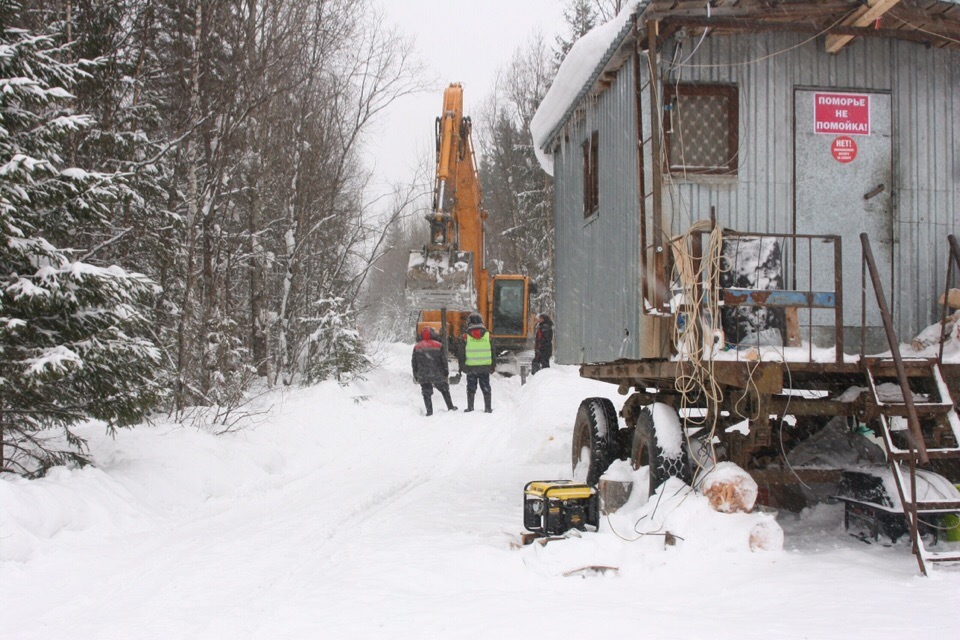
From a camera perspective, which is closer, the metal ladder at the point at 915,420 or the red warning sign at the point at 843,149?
the metal ladder at the point at 915,420

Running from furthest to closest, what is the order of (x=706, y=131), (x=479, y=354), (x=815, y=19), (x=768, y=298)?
1. (x=479, y=354)
2. (x=706, y=131)
3. (x=815, y=19)
4. (x=768, y=298)

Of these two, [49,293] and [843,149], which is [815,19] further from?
[49,293]

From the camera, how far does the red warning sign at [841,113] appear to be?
6812 mm

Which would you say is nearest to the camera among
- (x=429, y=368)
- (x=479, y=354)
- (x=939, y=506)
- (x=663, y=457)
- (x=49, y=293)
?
(x=939, y=506)

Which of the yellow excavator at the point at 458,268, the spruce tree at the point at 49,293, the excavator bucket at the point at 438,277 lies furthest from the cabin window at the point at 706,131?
the excavator bucket at the point at 438,277

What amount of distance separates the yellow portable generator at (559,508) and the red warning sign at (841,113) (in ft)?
12.6

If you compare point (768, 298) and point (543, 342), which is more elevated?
point (768, 298)

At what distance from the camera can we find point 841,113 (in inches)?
268

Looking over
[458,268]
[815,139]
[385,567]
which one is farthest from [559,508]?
[458,268]

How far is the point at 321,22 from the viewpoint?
17328mm

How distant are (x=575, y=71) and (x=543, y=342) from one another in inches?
492

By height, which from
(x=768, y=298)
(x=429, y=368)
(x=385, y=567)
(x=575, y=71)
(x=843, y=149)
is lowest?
(x=385, y=567)

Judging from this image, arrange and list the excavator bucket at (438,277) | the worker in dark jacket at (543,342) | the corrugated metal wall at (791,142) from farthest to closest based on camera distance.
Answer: the worker in dark jacket at (543,342), the excavator bucket at (438,277), the corrugated metal wall at (791,142)

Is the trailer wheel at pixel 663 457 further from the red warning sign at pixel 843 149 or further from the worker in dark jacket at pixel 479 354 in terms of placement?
the worker in dark jacket at pixel 479 354
